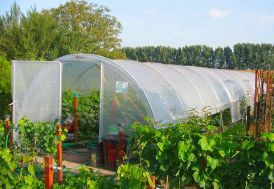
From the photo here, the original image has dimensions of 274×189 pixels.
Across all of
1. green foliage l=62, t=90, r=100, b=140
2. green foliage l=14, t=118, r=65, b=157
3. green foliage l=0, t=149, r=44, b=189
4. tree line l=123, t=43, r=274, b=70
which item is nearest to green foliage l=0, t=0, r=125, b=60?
green foliage l=62, t=90, r=100, b=140

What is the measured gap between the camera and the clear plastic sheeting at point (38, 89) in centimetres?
865

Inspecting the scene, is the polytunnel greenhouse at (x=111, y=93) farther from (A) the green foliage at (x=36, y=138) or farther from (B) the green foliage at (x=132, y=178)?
(B) the green foliage at (x=132, y=178)

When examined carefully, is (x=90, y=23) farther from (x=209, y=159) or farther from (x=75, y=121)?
(x=209, y=159)

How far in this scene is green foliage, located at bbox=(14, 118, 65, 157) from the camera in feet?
23.0

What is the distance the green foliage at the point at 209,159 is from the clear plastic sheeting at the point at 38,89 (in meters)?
4.09

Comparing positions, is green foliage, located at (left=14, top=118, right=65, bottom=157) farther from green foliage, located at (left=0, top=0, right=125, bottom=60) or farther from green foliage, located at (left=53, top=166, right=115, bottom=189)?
green foliage, located at (left=0, top=0, right=125, bottom=60)

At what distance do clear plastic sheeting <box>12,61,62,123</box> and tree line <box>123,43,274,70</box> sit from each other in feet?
154

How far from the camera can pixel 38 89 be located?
873 cm

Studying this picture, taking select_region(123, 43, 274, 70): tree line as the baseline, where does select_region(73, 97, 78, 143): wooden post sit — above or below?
below

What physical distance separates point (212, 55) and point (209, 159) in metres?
54.4

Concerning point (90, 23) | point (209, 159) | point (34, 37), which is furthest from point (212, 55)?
point (209, 159)

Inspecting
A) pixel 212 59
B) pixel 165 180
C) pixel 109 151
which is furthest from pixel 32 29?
pixel 212 59

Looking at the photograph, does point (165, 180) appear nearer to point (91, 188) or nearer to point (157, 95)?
point (91, 188)

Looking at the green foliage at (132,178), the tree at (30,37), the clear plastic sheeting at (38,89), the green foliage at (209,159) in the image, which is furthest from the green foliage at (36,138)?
the tree at (30,37)
